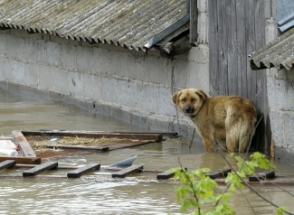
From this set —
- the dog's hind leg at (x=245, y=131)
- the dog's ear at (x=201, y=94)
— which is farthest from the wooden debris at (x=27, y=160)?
the dog's hind leg at (x=245, y=131)

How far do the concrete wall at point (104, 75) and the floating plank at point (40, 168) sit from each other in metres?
3.01

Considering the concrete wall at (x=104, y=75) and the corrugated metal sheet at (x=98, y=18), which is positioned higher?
the corrugated metal sheet at (x=98, y=18)

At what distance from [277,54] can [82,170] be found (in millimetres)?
2350

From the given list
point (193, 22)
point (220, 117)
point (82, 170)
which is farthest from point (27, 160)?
point (193, 22)

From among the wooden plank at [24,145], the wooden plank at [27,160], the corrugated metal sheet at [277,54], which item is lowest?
the wooden plank at [27,160]

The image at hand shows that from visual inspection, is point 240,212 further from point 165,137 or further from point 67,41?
point 67,41

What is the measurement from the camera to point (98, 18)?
14797 mm

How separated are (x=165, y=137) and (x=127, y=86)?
181 cm

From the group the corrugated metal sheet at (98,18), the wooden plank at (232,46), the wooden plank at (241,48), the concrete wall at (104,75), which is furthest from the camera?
the corrugated metal sheet at (98,18)

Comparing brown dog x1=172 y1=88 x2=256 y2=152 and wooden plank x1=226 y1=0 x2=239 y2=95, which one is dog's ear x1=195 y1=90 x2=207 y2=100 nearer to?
brown dog x1=172 y1=88 x2=256 y2=152

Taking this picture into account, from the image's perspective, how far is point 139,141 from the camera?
39.5ft

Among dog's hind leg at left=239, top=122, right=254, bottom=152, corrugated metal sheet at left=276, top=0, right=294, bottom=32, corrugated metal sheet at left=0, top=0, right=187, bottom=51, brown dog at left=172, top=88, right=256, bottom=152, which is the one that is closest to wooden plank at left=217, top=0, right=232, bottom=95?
brown dog at left=172, top=88, right=256, bottom=152

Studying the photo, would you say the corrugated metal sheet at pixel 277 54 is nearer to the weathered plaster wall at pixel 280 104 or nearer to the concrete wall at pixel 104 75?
the weathered plaster wall at pixel 280 104

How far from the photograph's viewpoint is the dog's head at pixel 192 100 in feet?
36.8
